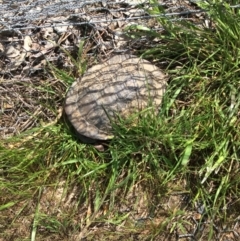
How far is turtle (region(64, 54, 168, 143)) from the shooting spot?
1904mm

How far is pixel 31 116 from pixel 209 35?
730 mm

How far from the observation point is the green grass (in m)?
1.87

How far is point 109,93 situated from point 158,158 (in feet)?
0.95

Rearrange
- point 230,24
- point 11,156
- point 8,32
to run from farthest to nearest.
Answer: point 8,32, point 11,156, point 230,24

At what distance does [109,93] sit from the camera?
192cm

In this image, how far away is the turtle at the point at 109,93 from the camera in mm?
1904

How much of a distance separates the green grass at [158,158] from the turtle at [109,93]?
42 millimetres

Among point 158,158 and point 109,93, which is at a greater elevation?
point 109,93

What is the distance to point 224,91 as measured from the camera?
Result: 1893mm

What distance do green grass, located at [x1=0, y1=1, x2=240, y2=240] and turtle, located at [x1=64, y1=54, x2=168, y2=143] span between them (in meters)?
0.04

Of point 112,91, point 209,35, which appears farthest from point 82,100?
point 209,35

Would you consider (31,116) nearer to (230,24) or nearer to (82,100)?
(82,100)

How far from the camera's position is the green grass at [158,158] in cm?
187

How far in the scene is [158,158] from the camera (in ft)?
6.27
